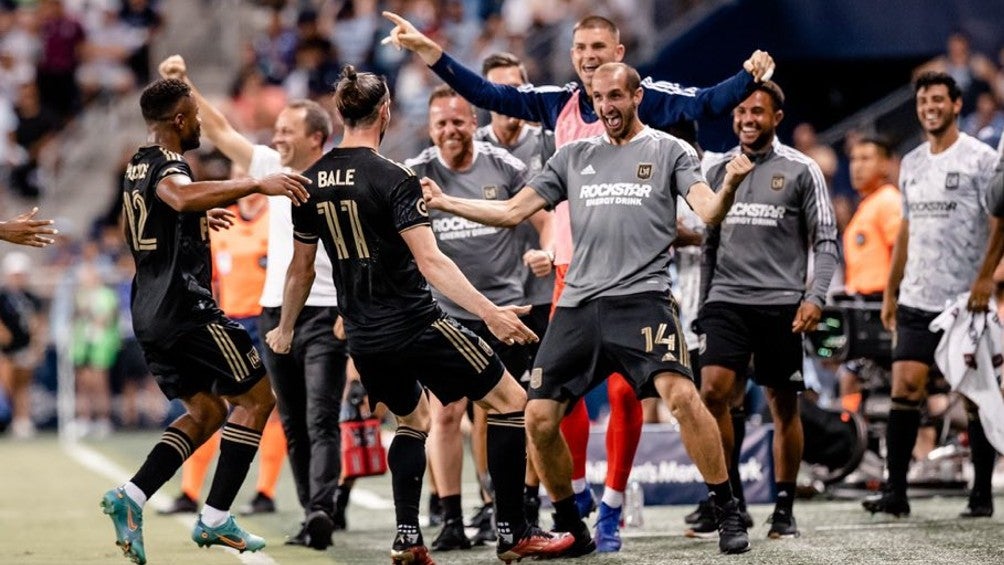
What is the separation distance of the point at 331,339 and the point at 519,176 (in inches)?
55.0

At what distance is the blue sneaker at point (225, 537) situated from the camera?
7.95m

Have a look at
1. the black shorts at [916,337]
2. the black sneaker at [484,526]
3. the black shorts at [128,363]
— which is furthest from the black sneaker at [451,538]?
the black shorts at [128,363]

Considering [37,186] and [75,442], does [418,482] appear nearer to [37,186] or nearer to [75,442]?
[75,442]

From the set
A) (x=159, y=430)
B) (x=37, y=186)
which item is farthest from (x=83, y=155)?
(x=159, y=430)

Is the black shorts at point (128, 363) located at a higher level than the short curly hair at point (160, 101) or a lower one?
lower

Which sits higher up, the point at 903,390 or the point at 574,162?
the point at 574,162

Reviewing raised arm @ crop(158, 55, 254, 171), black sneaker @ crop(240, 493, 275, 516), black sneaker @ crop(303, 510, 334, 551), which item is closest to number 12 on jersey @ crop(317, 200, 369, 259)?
black sneaker @ crop(303, 510, 334, 551)

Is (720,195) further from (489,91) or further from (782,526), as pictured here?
(782,526)

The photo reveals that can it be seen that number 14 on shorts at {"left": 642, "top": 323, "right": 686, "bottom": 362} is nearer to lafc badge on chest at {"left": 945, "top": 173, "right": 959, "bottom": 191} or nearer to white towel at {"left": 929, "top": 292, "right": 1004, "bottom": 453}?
white towel at {"left": 929, "top": 292, "right": 1004, "bottom": 453}

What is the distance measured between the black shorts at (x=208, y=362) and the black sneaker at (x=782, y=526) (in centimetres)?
285

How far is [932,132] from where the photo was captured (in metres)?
10.1

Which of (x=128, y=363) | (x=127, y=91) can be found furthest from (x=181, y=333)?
(x=127, y=91)

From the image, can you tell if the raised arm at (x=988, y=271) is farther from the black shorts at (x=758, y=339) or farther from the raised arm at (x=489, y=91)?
the raised arm at (x=489, y=91)

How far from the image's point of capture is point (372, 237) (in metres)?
7.67
